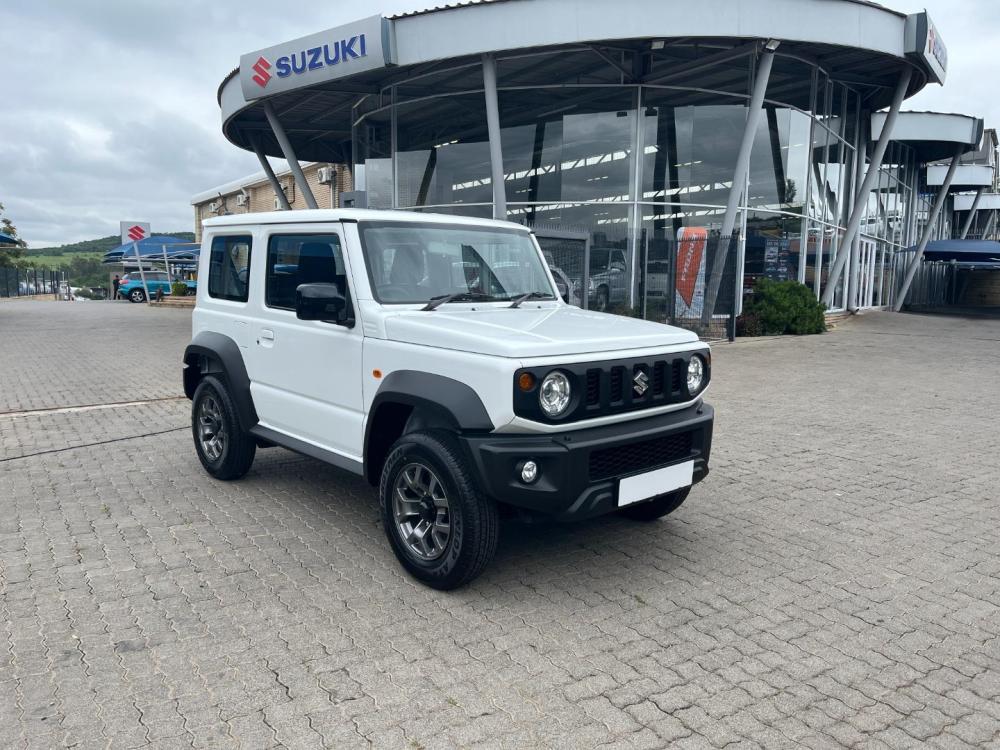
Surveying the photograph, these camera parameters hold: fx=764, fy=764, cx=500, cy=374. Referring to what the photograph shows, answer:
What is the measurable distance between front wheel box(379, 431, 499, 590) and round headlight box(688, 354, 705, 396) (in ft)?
4.31

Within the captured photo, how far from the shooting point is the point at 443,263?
15.0ft

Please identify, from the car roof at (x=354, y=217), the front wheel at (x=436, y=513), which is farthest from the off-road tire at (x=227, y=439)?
the front wheel at (x=436, y=513)

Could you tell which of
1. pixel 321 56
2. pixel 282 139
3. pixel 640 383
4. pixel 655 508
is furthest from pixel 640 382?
pixel 282 139

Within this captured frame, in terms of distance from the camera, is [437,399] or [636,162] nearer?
[437,399]

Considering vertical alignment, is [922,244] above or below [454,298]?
above

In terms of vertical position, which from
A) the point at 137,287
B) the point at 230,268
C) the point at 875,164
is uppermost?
the point at 875,164

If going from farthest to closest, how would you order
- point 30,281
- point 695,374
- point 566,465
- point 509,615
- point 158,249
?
point 30,281 → point 158,249 → point 695,374 → point 509,615 → point 566,465

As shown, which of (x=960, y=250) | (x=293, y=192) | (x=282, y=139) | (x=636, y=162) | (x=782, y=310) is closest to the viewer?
(x=782, y=310)

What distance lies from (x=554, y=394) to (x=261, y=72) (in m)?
16.5

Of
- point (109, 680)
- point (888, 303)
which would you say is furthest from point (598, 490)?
point (888, 303)

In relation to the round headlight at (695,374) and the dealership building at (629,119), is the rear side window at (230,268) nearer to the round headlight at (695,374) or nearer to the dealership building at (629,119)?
the round headlight at (695,374)

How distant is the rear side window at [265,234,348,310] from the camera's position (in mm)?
4496

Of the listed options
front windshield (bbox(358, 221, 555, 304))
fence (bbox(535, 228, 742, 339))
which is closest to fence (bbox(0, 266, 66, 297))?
fence (bbox(535, 228, 742, 339))

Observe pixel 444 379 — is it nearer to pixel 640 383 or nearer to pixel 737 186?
pixel 640 383
